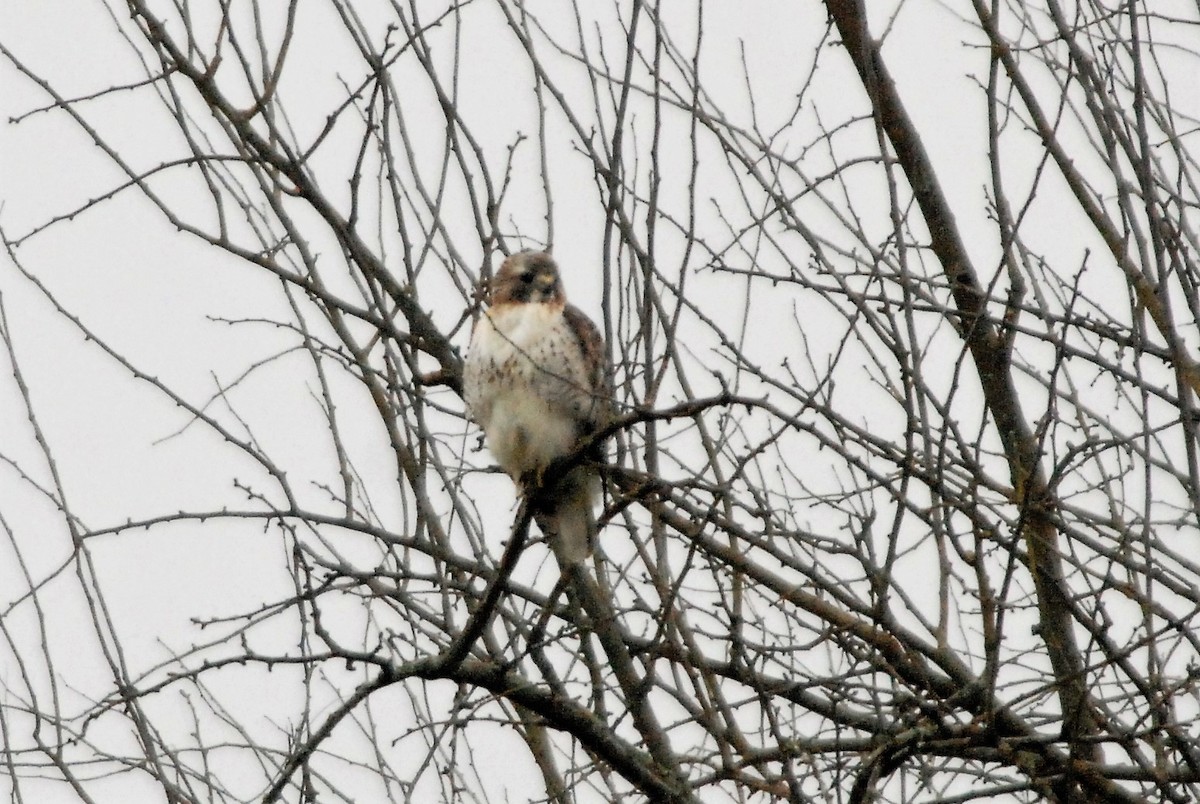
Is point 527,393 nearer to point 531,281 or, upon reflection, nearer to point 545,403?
point 545,403

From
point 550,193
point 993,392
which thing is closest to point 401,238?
point 550,193

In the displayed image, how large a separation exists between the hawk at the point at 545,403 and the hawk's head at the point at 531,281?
1.9 inches

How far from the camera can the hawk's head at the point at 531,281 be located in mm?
4828

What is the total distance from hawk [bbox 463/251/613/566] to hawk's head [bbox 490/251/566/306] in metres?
0.05

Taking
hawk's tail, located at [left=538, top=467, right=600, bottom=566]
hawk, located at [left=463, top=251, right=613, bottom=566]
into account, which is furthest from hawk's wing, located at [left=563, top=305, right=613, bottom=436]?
hawk's tail, located at [left=538, top=467, right=600, bottom=566]

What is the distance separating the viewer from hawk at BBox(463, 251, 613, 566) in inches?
179

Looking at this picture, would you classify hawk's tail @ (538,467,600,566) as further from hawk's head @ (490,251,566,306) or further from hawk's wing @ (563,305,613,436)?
hawk's head @ (490,251,566,306)

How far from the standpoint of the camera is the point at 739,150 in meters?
4.30

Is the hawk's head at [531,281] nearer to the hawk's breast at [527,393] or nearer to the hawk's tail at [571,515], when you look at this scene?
the hawk's breast at [527,393]

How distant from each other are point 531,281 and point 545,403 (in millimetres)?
472

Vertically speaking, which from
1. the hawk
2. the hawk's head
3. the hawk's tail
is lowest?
the hawk's tail

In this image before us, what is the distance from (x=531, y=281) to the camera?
484 centimetres

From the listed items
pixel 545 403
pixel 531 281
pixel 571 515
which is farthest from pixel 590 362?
pixel 571 515

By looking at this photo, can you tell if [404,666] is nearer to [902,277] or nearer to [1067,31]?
[902,277]
